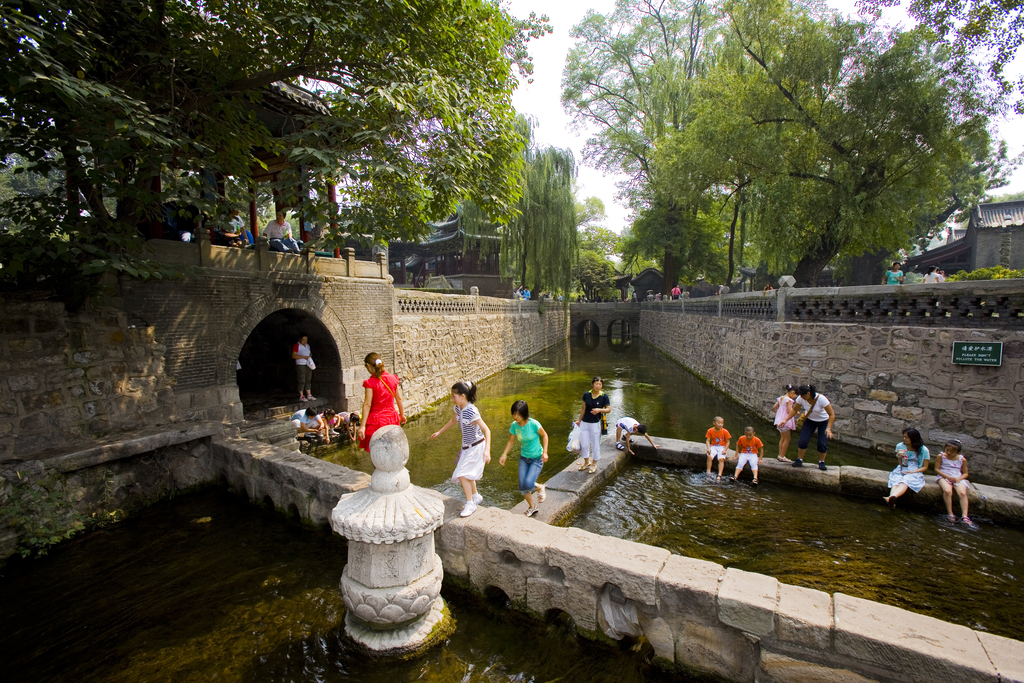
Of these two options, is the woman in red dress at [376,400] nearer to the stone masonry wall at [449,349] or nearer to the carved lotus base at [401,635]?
the carved lotus base at [401,635]

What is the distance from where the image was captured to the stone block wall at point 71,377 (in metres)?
4.98

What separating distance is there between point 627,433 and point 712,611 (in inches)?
180

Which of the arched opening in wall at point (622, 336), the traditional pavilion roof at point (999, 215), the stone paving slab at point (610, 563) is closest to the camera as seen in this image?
the stone paving slab at point (610, 563)

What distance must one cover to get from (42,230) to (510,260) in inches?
679

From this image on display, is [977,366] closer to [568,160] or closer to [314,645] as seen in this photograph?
[314,645]

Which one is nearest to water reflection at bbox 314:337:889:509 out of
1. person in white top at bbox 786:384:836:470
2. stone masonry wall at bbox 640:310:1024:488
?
stone masonry wall at bbox 640:310:1024:488

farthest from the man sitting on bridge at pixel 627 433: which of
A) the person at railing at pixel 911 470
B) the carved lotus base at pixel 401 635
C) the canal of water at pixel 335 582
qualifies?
the carved lotus base at pixel 401 635

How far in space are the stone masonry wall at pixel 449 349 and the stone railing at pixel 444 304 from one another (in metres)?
0.17

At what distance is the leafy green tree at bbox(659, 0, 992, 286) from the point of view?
11062 millimetres

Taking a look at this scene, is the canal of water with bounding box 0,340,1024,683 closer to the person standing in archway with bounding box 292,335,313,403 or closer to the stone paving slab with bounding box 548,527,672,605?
the stone paving slab with bounding box 548,527,672,605

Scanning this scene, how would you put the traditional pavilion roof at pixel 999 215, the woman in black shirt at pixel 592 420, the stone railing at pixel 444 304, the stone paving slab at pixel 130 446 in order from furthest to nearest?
the traditional pavilion roof at pixel 999 215 < the stone railing at pixel 444 304 < the woman in black shirt at pixel 592 420 < the stone paving slab at pixel 130 446

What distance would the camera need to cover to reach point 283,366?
11.1 metres

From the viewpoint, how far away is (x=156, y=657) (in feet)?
11.0

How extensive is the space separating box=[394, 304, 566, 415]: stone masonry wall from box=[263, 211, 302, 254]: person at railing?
9.43 feet
